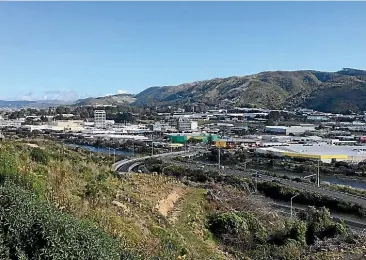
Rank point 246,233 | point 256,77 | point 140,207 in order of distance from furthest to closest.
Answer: point 256,77
point 246,233
point 140,207

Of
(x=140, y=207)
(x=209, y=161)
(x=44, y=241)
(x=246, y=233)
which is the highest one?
(x=44, y=241)

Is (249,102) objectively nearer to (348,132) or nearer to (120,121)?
(120,121)

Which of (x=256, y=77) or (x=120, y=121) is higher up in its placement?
(x=256, y=77)

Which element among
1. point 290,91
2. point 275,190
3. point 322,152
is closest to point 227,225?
point 275,190

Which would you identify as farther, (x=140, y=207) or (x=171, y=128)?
(x=171, y=128)

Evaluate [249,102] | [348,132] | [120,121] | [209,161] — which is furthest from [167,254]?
[249,102]

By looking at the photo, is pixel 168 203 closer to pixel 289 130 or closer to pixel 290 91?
pixel 289 130

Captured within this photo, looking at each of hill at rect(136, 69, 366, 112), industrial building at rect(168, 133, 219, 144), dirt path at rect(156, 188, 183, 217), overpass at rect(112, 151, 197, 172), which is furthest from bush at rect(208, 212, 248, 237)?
hill at rect(136, 69, 366, 112)

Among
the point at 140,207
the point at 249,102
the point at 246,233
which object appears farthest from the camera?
the point at 249,102

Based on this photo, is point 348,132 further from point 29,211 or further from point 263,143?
point 29,211
